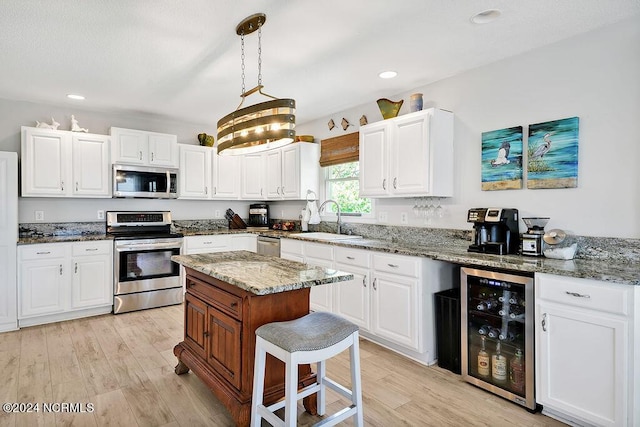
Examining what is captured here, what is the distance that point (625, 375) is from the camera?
1835 mm

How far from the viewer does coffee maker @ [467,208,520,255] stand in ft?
8.89

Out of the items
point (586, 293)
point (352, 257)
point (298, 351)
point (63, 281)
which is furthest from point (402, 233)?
point (63, 281)

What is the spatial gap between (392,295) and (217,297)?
1493 mm

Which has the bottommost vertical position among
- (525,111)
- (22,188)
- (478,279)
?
(478,279)

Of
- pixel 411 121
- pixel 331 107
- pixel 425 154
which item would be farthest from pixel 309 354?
pixel 331 107

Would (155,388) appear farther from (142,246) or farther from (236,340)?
(142,246)

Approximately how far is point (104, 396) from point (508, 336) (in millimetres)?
2693

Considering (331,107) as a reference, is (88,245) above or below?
below

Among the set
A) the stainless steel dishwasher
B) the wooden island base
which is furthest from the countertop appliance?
the stainless steel dishwasher

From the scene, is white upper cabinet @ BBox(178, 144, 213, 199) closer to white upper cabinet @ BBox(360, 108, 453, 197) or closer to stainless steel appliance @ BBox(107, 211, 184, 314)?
stainless steel appliance @ BBox(107, 211, 184, 314)

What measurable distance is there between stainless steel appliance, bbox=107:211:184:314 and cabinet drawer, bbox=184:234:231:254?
4.7 inches

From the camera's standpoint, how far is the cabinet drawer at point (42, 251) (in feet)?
12.1

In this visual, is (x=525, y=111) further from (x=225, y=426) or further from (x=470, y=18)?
(x=225, y=426)

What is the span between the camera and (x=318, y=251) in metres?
3.86
